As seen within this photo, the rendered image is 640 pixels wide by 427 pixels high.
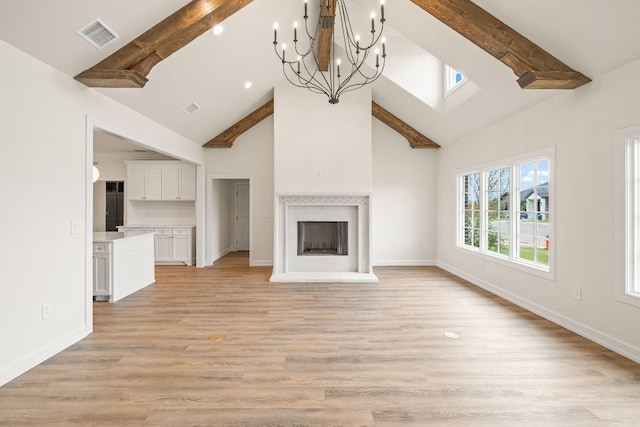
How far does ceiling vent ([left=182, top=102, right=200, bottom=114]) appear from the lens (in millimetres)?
4832

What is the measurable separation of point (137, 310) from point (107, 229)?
15.5ft

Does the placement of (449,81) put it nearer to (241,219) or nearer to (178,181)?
(178,181)

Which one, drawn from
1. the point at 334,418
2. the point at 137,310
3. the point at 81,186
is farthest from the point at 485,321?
the point at 81,186

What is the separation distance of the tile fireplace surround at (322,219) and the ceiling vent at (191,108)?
1.98 m

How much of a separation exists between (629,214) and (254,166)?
236 inches

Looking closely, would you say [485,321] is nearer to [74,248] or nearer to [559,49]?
[559,49]

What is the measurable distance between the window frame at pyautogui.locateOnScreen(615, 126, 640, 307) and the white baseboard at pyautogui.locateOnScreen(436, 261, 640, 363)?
40 centimetres

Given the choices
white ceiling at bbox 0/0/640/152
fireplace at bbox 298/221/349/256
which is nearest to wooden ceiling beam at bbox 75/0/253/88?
white ceiling at bbox 0/0/640/152


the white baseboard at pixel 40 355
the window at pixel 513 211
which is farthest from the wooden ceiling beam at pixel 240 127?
the white baseboard at pixel 40 355

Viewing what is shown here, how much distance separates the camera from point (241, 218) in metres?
9.09

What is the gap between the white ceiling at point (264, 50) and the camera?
2.47m

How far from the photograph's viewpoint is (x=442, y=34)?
12.5ft

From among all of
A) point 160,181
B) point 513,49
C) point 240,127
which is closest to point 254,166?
point 240,127

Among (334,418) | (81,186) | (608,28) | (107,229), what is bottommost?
(334,418)
